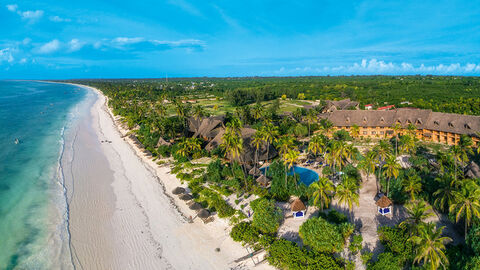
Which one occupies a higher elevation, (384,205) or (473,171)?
(473,171)

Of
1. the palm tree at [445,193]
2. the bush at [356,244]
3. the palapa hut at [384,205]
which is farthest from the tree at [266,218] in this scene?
the palm tree at [445,193]

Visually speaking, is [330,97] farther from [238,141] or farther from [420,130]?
[238,141]

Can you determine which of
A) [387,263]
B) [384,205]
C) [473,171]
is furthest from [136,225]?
[473,171]

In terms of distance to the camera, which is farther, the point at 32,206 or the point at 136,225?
the point at 32,206

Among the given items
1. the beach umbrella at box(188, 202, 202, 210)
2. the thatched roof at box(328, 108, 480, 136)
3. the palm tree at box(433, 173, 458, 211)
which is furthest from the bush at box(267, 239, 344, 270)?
the thatched roof at box(328, 108, 480, 136)

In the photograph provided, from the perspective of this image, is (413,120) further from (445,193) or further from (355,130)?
(445,193)

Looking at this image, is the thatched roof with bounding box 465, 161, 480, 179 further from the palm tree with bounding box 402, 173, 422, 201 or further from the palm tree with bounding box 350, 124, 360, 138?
the palm tree with bounding box 350, 124, 360, 138

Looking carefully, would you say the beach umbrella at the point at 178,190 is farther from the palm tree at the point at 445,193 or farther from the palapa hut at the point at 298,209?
the palm tree at the point at 445,193

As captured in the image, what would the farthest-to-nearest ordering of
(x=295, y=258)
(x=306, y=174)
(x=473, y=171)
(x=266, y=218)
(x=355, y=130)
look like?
1. (x=355, y=130)
2. (x=306, y=174)
3. (x=473, y=171)
4. (x=266, y=218)
5. (x=295, y=258)
